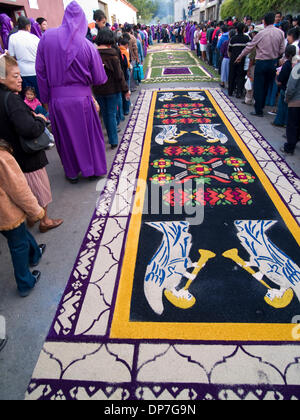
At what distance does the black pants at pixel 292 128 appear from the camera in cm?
314

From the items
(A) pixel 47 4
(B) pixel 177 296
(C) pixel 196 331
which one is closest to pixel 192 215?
(B) pixel 177 296

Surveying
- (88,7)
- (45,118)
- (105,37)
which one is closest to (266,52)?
(105,37)

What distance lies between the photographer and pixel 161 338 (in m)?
1.44

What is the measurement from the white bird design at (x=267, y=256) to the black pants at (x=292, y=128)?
1602 mm

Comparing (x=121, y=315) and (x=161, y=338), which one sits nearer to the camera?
(x=161, y=338)

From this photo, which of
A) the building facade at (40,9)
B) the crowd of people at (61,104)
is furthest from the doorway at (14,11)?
the crowd of people at (61,104)

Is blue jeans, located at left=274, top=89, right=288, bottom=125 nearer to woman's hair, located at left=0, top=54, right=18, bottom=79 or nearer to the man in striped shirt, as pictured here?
the man in striped shirt

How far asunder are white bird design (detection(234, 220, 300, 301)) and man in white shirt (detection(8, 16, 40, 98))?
3898mm

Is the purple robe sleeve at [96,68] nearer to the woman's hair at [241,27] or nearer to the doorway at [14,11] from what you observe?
the woman's hair at [241,27]

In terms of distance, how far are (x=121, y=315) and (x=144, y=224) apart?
90 centimetres

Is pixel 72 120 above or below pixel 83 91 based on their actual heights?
below
